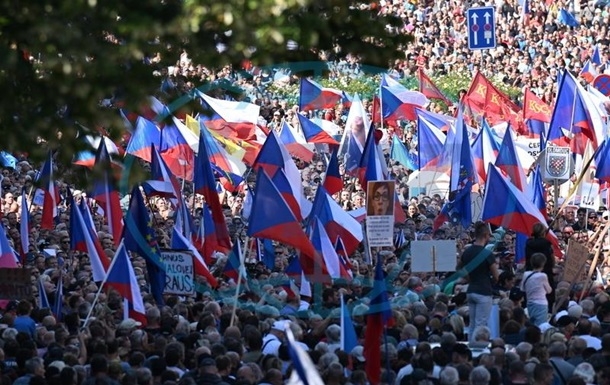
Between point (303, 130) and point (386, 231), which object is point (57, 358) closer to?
point (386, 231)

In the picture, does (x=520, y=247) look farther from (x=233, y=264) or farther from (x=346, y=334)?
(x=346, y=334)

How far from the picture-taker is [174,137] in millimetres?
27875

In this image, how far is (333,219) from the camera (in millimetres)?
21812

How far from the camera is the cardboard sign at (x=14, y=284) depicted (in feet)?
51.4

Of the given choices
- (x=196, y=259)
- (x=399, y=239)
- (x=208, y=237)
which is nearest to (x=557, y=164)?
(x=399, y=239)

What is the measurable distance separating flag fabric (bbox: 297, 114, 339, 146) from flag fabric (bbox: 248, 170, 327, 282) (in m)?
12.1

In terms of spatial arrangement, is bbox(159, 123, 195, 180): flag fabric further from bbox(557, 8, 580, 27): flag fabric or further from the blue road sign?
bbox(557, 8, 580, 27): flag fabric

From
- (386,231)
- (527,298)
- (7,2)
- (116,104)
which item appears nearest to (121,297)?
(386,231)

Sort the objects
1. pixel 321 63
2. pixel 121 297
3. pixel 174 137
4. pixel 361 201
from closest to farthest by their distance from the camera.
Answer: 1. pixel 321 63
2. pixel 121 297
3. pixel 174 137
4. pixel 361 201

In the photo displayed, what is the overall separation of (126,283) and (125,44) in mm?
7190

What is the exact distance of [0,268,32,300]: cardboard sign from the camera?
617 inches

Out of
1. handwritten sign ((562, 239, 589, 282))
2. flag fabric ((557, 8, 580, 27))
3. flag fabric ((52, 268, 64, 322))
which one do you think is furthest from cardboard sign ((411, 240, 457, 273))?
flag fabric ((557, 8, 580, 27))

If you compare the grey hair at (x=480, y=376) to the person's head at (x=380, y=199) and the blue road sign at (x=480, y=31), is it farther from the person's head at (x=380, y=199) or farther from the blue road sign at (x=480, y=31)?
the blue road sign at (x=480, y=31)

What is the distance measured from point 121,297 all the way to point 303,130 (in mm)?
13004
